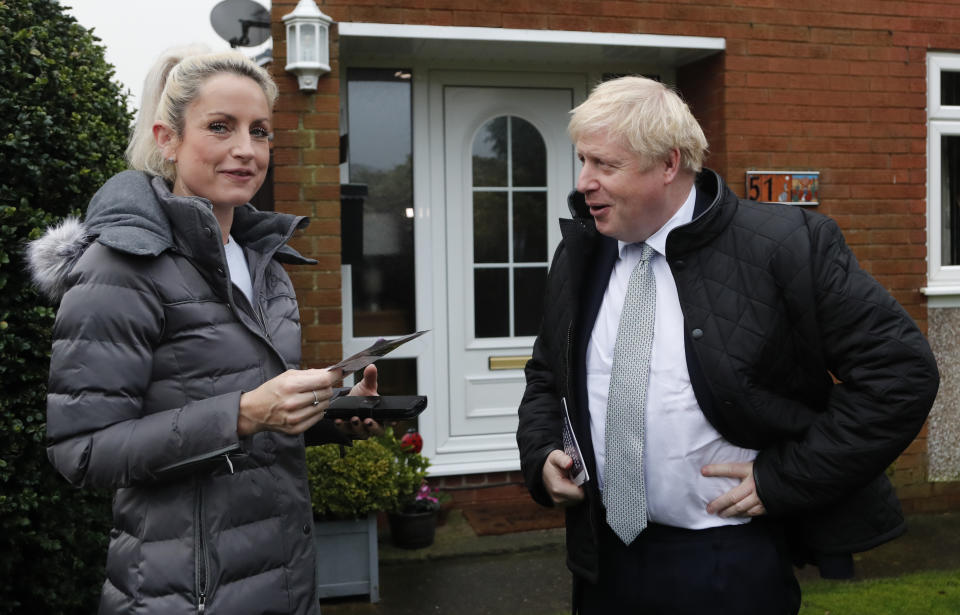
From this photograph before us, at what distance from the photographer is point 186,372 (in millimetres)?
1750

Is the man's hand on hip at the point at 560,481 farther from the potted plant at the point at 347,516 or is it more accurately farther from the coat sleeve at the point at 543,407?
the potted plant at the point at 347,516

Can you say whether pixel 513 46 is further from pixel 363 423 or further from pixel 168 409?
pixel 168 409

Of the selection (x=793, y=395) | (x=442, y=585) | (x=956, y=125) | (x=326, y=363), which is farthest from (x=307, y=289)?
(x=956, y=125)

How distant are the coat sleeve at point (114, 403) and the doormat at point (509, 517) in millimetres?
3604

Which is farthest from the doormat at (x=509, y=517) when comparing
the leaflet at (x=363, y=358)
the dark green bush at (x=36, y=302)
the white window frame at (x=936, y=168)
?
the leaflet at (x=363, y=358)

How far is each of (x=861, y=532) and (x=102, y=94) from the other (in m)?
3.35

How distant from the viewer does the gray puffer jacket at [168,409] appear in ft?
5.37

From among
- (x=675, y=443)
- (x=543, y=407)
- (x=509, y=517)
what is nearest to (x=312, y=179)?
(x=509, y=517)

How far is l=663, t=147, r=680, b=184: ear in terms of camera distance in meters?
2.19

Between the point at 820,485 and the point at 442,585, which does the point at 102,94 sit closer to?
the point at 442,585

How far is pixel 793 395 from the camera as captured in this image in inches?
83.0

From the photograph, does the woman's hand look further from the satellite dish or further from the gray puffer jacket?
the satellite dish

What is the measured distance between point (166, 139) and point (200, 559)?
37.1 inches

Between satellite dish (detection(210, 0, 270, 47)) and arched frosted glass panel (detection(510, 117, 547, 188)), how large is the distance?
1679 millimetres
